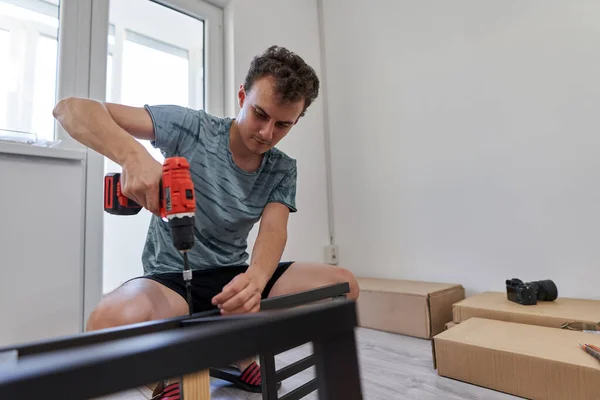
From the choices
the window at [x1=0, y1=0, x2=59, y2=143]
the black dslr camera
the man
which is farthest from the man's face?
the black dslr camera

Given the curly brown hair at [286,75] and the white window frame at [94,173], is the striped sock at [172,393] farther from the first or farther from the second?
the curly brown hair at [286,75]

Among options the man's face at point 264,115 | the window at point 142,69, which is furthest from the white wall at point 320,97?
the man's face at point 264,115

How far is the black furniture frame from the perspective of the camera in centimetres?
21

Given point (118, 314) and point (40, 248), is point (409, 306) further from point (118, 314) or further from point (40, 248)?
point (40, 248)

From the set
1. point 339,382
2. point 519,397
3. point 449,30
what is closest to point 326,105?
point 449,30

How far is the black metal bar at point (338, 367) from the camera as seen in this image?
31 cm

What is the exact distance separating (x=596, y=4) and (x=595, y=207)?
2.76 ft

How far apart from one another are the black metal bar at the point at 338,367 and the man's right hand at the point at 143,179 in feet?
1.58

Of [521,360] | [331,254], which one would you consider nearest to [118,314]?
[521,360]

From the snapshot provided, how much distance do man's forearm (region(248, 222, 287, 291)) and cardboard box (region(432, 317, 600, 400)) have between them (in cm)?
67

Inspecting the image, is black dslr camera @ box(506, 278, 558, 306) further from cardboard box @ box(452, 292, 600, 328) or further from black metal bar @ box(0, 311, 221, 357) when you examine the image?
black metal bar @ box(0, 311, 221, 357)

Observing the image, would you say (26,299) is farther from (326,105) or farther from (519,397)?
(326,105)

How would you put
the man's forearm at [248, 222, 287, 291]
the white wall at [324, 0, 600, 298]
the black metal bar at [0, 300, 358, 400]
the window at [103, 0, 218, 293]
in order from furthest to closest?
1. the window at [103, 0, 218, 293]
2. the white wall at [324, 0, 600, 298]
3. the man's forearm at [248, 222, 287, 291]
4. the black metal bar at [0, 300, 358, 400]

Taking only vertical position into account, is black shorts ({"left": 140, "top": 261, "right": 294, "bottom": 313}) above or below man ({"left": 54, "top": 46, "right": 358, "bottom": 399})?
below
